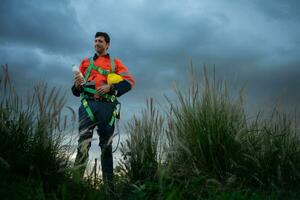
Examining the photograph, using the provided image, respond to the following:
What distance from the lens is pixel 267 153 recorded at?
5.18 m

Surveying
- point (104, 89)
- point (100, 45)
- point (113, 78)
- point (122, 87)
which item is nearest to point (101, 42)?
point (100, 45)

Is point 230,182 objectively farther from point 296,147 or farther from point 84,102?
point 84,102

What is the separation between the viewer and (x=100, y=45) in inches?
255

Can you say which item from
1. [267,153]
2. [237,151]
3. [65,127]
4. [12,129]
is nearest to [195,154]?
[237,151]

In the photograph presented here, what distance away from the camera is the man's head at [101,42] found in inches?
255

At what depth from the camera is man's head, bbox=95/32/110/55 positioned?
6477 mm

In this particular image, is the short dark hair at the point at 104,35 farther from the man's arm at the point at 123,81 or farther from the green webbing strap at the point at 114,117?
the green webbing strap at the point at 114,117

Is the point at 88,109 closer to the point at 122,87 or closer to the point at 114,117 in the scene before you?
the point at 114,117

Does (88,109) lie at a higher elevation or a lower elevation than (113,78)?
lower

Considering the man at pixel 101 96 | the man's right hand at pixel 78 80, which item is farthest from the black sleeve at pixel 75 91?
the man's right hand at pixel 78 80

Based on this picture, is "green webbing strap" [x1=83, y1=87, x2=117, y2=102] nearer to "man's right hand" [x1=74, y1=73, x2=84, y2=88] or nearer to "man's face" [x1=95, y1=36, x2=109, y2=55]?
"man's right hand" [x1=74, y1=73, x2=84, y2=88]

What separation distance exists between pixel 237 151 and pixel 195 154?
0.48 meters

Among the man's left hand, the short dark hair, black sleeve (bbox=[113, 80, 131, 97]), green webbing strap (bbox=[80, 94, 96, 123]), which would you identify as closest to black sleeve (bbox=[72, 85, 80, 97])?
green webbing strap (bbox=[80, 94, 96, 123])

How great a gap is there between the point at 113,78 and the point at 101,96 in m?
0.36
